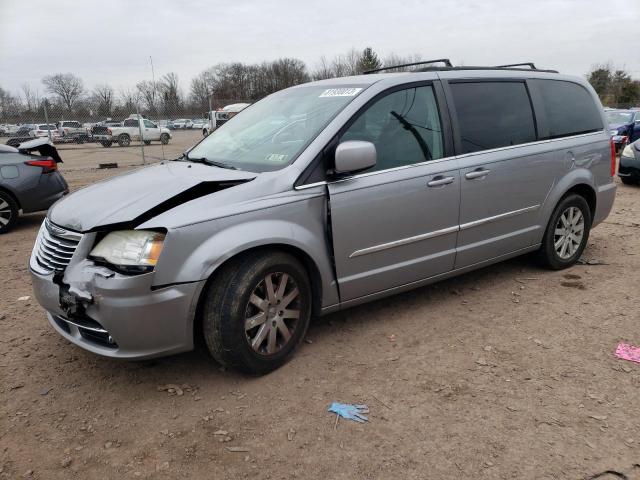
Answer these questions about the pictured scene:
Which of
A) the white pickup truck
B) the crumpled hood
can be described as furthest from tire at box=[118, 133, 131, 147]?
the crumpled hood

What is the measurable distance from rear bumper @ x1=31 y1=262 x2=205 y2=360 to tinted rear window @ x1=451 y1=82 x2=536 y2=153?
2.42 meters

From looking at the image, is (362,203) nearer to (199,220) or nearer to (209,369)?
(199,220)

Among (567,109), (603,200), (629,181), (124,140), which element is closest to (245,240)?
(567,109)

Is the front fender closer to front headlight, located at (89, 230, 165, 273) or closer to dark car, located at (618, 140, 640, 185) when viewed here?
front headlight, located at (89, 230, 165, 273)

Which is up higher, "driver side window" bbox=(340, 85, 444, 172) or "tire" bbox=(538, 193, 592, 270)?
"driver side window" bbox=(340, 85, 444, 172)

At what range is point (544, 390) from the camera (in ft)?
9.63

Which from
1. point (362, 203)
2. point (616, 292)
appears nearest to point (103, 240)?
point (362, 203)

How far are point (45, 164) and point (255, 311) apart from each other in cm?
586

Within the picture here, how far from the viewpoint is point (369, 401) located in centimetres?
288

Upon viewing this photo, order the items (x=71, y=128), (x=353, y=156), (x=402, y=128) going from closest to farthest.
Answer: (x=353, y=156), (x=402, y=128), (x=71, y=128)

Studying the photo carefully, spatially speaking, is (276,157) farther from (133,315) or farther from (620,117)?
(620,117)

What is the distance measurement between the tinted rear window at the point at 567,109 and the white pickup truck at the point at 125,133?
28.2m

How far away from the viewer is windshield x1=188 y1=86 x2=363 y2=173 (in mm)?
3373

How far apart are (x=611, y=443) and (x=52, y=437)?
2810mm
